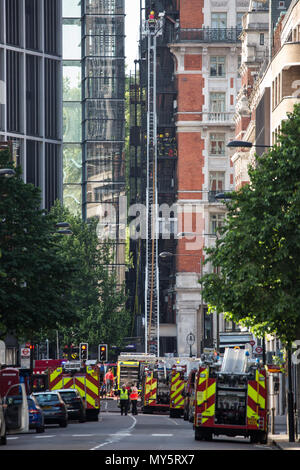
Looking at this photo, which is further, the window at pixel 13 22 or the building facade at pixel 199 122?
the window at pixel 13 22

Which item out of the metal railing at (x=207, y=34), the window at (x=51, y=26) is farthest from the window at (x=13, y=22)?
the metal railing at (x=207, y=34)

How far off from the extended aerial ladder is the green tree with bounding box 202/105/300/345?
82.1 m

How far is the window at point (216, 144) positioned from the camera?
4946 inches

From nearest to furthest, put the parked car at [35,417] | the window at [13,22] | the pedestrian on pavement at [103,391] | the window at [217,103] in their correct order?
the parked car at [35,417] → the pedestrian on pavement at [103,391] → the window at [217,103] → the window at [13,22]

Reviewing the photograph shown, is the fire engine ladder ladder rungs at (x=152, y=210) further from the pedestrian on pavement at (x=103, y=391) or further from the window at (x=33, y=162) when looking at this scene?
the window at (x=33, y=162)

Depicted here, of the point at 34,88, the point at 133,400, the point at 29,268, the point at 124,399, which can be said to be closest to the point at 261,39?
the point at 133,400

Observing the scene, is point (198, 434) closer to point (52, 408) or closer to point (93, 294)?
point (52, 408)

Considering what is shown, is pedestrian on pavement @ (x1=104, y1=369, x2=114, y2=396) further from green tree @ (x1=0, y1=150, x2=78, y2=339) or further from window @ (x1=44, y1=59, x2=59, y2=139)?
window @ (x1=44, y1=59, x2=59, y2=139)

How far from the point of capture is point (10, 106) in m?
144

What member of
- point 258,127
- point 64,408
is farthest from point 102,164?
point 64,408

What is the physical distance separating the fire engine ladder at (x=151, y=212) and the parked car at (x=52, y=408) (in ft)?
231

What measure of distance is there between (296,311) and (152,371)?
32827mm

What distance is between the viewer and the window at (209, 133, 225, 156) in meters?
126
